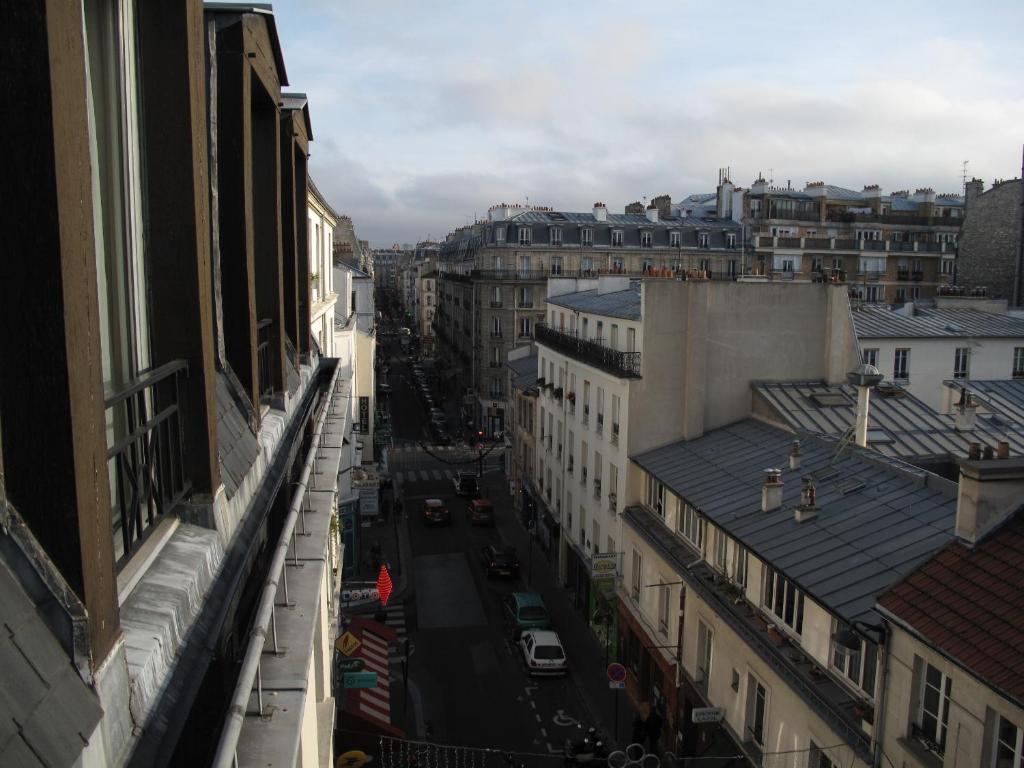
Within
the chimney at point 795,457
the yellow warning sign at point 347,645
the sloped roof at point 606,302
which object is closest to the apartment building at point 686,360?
the sloped roof at point 606,302

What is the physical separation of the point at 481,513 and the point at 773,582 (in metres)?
29.2

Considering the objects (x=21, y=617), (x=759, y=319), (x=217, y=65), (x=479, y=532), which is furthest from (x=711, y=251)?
(x=21, y=617)

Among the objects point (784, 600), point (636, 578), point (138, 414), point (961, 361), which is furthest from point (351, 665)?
point (961, 361)

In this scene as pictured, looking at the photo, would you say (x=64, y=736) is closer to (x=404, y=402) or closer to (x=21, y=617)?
(x=21, y=617)

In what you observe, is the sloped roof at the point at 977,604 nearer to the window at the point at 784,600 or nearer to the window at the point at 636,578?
the window at the point at 784,600

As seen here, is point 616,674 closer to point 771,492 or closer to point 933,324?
point 771,492

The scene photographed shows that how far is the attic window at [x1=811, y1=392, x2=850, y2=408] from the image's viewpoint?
85.5ft

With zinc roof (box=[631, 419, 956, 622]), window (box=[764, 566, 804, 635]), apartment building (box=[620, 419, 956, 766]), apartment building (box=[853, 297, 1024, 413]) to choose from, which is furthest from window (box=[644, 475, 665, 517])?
apartment building (box=[853, 297, 1024, 413])

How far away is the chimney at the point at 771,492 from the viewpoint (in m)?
18.8

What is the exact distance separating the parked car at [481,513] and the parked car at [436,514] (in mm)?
1279

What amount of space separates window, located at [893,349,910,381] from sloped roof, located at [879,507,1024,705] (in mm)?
23230

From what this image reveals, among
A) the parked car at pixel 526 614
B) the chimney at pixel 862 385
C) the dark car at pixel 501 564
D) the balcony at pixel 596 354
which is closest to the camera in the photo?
the chimney at pixel 862 385

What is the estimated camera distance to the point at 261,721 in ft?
16.5

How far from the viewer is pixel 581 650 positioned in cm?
3050
